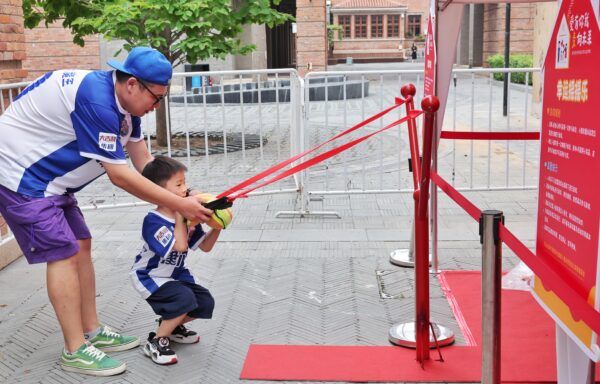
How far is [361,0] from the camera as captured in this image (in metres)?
81.7

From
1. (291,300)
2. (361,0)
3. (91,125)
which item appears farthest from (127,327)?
(361,0)

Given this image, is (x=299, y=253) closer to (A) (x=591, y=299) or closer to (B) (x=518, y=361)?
(B) (x=518, y=361)

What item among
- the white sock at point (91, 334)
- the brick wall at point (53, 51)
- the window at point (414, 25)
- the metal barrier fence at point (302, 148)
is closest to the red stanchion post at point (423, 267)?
the white sock at point (91, 334)

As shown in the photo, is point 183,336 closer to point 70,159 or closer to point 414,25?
point 70,159

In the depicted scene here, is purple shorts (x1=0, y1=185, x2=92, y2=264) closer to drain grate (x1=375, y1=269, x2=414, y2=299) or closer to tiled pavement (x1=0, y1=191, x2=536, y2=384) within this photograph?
tiled pavement (x1=0, y1=191, x2=536, y2=384)

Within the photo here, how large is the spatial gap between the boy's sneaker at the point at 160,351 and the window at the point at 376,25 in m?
78.2

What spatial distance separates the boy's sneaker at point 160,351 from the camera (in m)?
4.05

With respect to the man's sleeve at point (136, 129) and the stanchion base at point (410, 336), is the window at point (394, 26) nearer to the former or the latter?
the stanchion base at point (410, 336)

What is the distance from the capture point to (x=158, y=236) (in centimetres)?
392

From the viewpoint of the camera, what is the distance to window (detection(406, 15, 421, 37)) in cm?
8544

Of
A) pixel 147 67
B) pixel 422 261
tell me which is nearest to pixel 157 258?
pixel 147 67

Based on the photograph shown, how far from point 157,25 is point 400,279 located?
6.45 meters

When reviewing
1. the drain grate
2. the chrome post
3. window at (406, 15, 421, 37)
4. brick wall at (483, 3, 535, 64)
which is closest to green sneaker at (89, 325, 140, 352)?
the drain grate

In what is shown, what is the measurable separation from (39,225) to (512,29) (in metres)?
29.6
